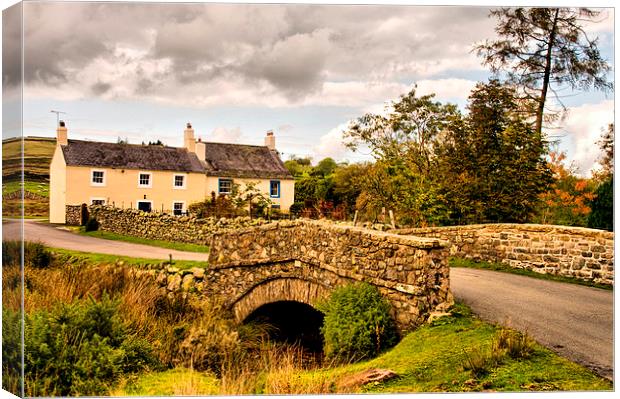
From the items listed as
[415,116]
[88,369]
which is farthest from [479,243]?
[88,369]

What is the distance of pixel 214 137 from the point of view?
8.45m

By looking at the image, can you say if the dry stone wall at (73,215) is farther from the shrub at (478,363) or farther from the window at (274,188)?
the shrub at (478,363)

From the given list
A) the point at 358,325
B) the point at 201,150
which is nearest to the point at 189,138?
the point at 201,150

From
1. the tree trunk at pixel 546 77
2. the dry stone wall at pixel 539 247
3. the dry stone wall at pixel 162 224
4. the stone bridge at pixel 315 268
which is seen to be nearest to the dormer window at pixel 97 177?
the dry stone wall at pixel 162 224

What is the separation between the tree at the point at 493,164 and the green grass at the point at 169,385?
19.0ft

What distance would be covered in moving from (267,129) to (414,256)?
9.71ft

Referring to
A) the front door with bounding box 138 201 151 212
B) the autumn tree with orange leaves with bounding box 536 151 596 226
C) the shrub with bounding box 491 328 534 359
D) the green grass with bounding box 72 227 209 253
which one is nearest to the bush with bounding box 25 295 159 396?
the green grass with bounding box 72 227 209 253

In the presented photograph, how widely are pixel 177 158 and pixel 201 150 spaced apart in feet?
1.23

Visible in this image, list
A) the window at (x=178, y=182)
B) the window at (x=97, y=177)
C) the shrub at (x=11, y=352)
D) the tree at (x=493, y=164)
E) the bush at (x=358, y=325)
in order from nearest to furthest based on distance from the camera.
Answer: the shrub at (x=11, y=352) → the bush at (x=358, y=325) → the window at (x=97, y=177) → the window at (x=178, y=182) → the tree at (x=493, y=164)

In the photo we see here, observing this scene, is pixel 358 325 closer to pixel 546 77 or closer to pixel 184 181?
pixel 184 181

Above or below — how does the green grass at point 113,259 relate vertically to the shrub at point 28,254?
below

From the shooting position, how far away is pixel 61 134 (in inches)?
285

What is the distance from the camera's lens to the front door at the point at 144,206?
28.1 feet

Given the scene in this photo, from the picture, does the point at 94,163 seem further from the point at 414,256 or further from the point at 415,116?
the point at 415,116
